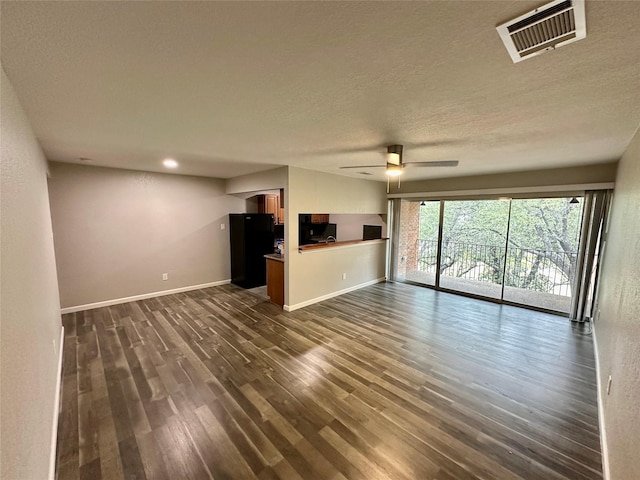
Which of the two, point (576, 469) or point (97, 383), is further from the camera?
point (97, 383)

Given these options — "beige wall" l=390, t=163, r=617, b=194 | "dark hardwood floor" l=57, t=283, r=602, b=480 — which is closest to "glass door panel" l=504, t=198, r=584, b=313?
"beige wall" l=390, t=163, r=617, b=194

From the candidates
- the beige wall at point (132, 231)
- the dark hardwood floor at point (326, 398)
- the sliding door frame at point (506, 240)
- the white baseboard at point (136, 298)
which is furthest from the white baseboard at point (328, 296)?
the beige wall at point (132, 231)

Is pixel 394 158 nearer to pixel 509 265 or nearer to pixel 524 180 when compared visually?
pixel 524 180

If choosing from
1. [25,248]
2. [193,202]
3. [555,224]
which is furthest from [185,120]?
[555,224]

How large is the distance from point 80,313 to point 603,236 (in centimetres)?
797

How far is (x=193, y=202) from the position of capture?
5.33 m

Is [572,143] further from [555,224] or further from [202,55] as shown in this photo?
[202,55]

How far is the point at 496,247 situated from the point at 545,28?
5216mm

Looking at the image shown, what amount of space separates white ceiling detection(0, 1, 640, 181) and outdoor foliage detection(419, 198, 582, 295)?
2.40 metres

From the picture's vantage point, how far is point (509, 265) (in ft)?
16.5

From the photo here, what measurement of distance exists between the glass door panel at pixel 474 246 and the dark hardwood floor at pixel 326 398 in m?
1.52

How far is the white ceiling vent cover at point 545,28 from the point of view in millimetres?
924

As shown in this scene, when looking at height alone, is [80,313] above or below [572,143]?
below

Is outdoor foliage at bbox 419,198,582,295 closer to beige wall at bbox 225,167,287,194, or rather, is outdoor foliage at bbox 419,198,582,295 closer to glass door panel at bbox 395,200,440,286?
glass door panel at bbox 395,200,440,286
